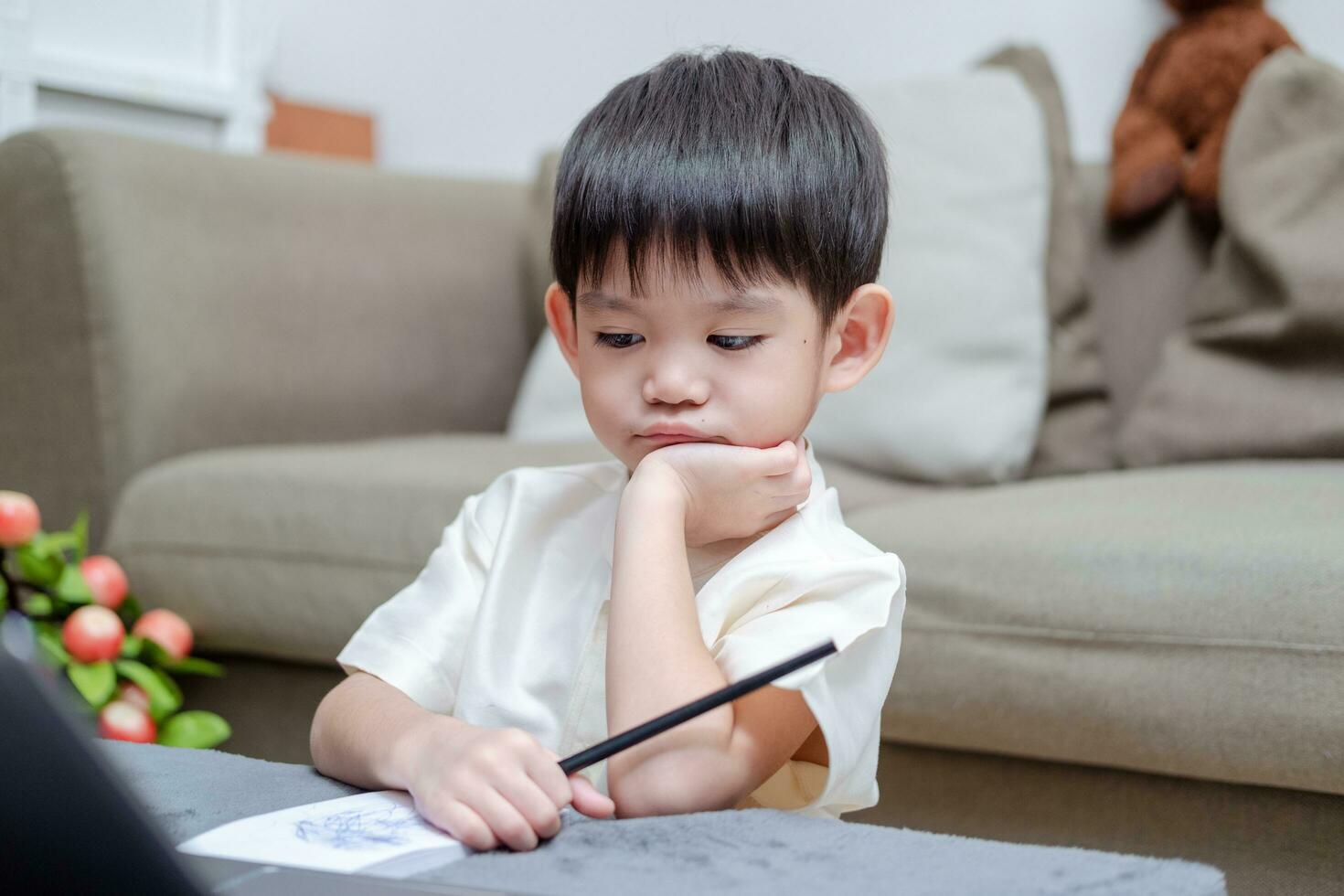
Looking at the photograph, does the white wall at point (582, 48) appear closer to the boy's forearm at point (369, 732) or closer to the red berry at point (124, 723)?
the red berry at point (124, 723)

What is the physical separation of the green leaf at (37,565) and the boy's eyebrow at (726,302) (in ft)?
2.86

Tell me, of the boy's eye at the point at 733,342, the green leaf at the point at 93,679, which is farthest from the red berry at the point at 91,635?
the boy's eye at the point at 733,342

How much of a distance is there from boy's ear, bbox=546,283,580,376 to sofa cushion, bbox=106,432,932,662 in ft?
1.56

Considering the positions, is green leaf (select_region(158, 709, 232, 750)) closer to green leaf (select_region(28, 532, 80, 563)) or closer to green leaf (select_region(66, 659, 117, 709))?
green leaf (select_region(66, 659, 117, 709))

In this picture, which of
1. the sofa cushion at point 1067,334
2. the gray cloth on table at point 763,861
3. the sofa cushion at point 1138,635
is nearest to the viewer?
the gray cloth on table at point 763,861

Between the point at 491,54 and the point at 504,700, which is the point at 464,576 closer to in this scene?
the point at 504,700

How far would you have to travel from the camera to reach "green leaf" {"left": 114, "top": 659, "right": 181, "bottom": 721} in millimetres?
1311

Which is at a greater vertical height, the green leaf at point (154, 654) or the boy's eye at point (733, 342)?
the boy's eye at point (733, 342)

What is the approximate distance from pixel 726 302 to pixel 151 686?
894 millimetres

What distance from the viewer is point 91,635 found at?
1278mm

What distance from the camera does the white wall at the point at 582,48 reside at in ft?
6.71

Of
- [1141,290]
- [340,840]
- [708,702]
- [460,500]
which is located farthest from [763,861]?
[1141,290]

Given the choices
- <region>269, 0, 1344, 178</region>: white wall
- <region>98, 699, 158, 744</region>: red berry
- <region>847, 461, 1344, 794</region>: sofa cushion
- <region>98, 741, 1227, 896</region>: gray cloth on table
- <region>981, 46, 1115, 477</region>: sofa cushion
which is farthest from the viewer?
<region>269, 0, 1344, 178</region>: white wall

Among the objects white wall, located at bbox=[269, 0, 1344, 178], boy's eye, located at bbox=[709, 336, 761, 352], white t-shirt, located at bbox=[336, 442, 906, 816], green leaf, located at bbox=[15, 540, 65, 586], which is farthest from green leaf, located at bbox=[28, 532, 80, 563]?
white wall, located at bbox=[269, 0, 1344, 178]
